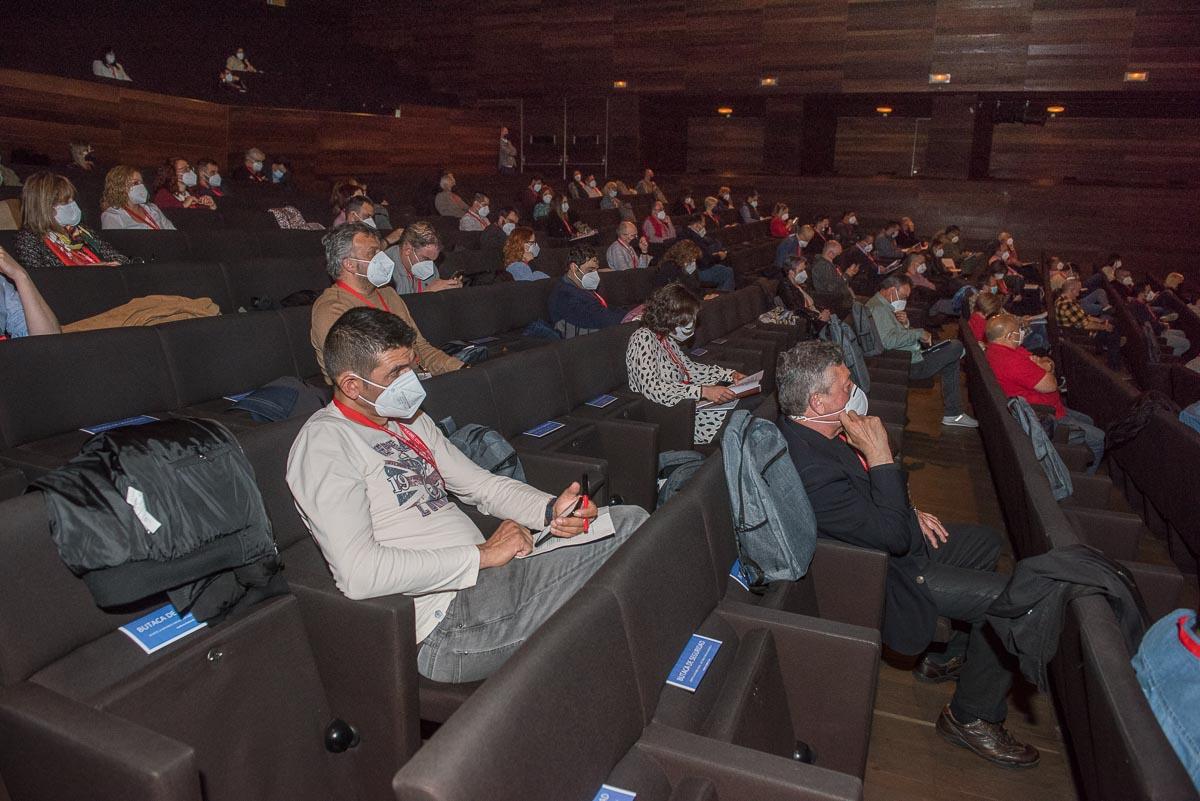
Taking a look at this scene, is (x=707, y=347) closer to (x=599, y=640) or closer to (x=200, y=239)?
(x=200, y=239)

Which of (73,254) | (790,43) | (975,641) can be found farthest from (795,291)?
(790,43)

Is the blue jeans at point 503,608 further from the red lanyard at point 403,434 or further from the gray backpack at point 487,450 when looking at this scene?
the gray backpack at point 487,450

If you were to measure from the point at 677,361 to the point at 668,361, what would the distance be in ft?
0.31

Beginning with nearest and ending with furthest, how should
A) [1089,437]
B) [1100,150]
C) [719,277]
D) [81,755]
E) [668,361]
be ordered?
1. [81,755]
2. [668,361]
3. [1089,437]
4. [719,277]
5. [1100,150]

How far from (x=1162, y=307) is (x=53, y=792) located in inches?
456

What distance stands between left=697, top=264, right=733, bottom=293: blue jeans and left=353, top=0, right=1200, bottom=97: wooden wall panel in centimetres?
673

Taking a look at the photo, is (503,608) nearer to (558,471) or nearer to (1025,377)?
(558,471)

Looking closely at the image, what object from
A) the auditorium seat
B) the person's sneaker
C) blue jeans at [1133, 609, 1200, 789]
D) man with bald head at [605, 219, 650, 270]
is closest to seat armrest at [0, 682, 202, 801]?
the auditorium seat

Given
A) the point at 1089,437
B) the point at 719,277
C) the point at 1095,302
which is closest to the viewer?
the point at 1089,437

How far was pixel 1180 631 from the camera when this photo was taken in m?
1.46

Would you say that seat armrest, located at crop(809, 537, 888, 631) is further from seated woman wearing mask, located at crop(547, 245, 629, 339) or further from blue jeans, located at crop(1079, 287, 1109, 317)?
blue jeans, located at crop(1079, 287, 1109, 317)

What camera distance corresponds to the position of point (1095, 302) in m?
8.93

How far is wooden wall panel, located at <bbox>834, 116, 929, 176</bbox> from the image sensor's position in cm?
1495

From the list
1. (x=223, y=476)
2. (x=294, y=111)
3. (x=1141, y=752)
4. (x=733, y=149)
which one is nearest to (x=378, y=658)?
(x=223, y=476)
